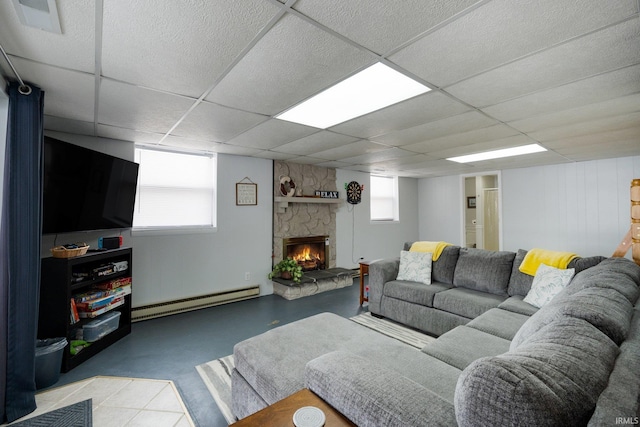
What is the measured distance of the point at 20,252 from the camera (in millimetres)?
1920

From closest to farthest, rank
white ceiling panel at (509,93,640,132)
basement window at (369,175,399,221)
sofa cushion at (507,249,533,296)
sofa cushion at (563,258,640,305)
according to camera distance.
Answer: sofa cushion at (563,258,640,305), white ceiling panel at (509,93,640,132), sofa cushion at (507,249,533,296), basement window at (369,175,399,221)

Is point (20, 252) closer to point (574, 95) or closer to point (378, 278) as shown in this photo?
point (378, 278)

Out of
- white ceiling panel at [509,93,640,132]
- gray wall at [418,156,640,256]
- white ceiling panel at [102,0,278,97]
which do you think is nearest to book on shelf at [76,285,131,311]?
white ceiling panel at [102,0,278,97]

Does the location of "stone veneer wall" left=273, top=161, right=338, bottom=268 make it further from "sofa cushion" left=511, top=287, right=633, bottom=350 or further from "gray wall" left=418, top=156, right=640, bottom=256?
"sofa cushion" left=511, top=287, right=633, bottom=350

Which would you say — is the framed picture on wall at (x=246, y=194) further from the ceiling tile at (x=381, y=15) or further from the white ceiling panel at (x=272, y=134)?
the ceiling tile at (x=381, y=15)

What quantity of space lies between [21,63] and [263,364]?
2281 mm

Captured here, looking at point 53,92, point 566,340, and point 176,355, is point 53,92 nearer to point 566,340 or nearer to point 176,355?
point 176,355

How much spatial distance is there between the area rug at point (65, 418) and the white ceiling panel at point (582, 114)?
4.22 m

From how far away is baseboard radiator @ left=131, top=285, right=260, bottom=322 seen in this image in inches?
142

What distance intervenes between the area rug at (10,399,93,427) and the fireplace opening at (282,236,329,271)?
3199 mm

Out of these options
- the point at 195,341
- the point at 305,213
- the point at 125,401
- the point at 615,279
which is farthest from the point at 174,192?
the point at 615,279

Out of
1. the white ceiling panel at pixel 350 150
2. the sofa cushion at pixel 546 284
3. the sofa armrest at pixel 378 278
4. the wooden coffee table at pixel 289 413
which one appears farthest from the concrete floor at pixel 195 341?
the white ceiling panel at pixel 350 150

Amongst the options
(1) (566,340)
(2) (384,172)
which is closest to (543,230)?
(2) (384,172)

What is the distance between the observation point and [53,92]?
2109 millimetres
